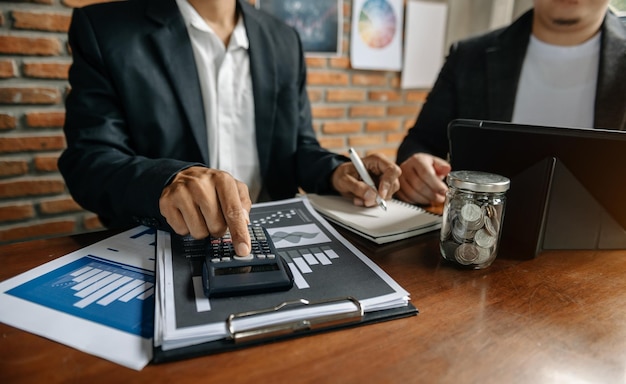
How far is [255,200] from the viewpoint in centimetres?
115

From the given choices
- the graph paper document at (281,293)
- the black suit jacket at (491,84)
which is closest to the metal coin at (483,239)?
the graph paper document at (281,293)

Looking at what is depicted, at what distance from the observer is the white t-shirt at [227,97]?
1.02m

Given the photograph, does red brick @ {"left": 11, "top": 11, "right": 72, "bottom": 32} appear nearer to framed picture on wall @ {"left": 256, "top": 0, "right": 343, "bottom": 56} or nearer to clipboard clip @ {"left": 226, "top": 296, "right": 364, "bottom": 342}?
framed picture on wall @ {"left": 256, "top": 0, "right": 343, "bottom": 56}

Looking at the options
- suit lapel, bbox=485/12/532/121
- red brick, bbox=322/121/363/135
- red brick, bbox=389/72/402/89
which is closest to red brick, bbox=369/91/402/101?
red brick, bbox=389/72/402/89

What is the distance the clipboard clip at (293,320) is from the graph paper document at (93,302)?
9 centimetres

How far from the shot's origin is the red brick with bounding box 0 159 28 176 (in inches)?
50.2

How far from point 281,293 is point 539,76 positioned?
110cm

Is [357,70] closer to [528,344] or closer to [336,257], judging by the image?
[336,257]

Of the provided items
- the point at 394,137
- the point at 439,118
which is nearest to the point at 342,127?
the point at 394,137

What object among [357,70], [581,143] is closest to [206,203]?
[581,143]

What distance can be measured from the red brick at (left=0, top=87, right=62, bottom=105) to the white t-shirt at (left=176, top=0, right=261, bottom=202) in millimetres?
592

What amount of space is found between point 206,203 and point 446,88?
97 cm

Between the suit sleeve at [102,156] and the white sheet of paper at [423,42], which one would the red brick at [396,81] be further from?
the suit sleeve at [102,156]

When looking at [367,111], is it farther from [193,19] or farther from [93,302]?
[93,302]
